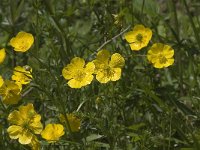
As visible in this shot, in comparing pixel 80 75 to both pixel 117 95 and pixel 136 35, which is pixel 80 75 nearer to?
pixel 117 95

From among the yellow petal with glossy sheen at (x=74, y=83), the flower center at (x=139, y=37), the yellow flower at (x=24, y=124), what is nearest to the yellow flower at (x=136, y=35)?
the flower center at (x=139, y=37)

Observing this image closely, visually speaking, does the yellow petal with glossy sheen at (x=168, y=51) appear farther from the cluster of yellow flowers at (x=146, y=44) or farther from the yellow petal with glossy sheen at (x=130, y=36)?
the yellow petal with glossy sheen at (x=130, y=36)

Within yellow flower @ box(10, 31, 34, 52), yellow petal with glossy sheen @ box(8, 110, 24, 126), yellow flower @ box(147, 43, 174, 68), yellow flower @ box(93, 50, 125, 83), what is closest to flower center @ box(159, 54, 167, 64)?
yellow flower @ box(147, 43, 174, 68)

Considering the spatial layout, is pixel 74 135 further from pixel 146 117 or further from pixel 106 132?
pixel 146 117

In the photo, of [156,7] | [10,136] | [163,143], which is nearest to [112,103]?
[163,143]

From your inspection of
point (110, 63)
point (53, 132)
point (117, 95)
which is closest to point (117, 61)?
point (110, 63)

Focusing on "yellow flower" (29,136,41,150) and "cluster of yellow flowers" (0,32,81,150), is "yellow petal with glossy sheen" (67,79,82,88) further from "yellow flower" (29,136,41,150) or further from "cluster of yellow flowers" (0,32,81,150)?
"yellow flower" (29,136,41,150)

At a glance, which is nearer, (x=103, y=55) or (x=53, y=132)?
(x=53, y=132)

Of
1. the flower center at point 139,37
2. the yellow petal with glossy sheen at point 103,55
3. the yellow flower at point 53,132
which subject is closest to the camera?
the yellow flower at point 53,132

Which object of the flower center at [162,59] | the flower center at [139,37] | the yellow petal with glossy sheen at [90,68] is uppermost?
the flower center at [139,37]
